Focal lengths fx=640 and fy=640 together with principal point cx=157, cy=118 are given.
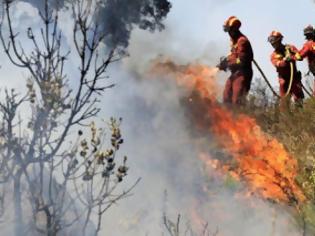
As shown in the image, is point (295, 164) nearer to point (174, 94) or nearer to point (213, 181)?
point (213, 181)

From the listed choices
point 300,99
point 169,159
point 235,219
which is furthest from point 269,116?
point 169,159

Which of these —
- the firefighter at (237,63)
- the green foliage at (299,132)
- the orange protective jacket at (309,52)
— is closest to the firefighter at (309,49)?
the orange protective jacket at (309,52)

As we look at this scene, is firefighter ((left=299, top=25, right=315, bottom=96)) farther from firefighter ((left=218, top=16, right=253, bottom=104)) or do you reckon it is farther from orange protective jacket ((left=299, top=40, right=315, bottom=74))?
firefighter ((left=218, top=16, right=253, bottom=104))

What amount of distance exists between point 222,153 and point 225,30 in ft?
14.1

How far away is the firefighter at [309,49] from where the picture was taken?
17312mm

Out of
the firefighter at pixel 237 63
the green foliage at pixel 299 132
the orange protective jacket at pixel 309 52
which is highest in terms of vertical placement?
the firefighter at pixel 237 63

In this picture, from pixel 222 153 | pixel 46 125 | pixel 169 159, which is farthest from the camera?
pixel 169 159

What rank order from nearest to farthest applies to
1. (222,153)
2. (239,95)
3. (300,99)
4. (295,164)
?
(295,164) < (300,99) < (239,95) < (222,153)

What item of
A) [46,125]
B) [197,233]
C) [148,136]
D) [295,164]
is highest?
[148,136]

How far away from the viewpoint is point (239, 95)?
18906 millimetres

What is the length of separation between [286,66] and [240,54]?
139 centimetres

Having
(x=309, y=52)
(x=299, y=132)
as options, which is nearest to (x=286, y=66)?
(x=309, y=52)

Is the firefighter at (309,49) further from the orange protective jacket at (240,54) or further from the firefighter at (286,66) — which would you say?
the orange protective jacket at (240,54)

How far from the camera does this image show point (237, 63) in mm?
18500
